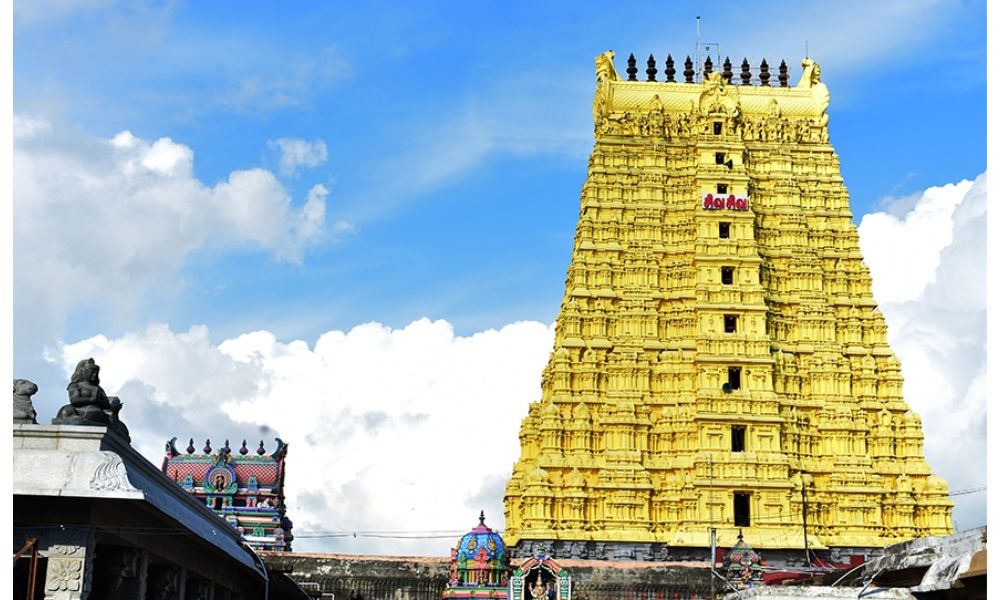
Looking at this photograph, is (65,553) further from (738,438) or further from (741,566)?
(738,438)

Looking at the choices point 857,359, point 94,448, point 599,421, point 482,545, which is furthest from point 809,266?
point 94,448

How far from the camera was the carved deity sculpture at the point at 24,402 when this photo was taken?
66.0ft

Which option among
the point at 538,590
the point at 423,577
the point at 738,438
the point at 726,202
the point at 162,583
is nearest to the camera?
the point at 162,583

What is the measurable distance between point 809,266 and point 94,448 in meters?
52.5

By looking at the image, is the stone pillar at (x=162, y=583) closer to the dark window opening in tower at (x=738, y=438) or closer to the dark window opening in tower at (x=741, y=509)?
the dark window opening in tower at (x=741, y=509)

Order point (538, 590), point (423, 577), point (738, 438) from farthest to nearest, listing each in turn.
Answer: point (738, 438) < point (423, 577) < point (538, 590)

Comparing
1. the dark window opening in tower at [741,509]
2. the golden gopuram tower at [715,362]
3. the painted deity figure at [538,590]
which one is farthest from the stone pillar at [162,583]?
the dark window opening in tower at [741,509]

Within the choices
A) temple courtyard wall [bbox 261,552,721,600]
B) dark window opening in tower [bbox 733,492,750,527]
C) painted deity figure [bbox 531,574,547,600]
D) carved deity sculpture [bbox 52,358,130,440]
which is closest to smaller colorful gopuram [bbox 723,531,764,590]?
temple courtyard wall [bbox 261,552,721,600]

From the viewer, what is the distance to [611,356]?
211 ft

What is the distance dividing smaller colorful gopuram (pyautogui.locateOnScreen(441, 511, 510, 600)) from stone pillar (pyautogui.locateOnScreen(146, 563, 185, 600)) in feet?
74.6

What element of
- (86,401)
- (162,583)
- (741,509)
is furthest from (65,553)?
(741,509)

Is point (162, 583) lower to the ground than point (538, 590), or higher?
lower

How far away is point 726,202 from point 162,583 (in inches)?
1841

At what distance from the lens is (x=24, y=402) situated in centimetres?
2034
